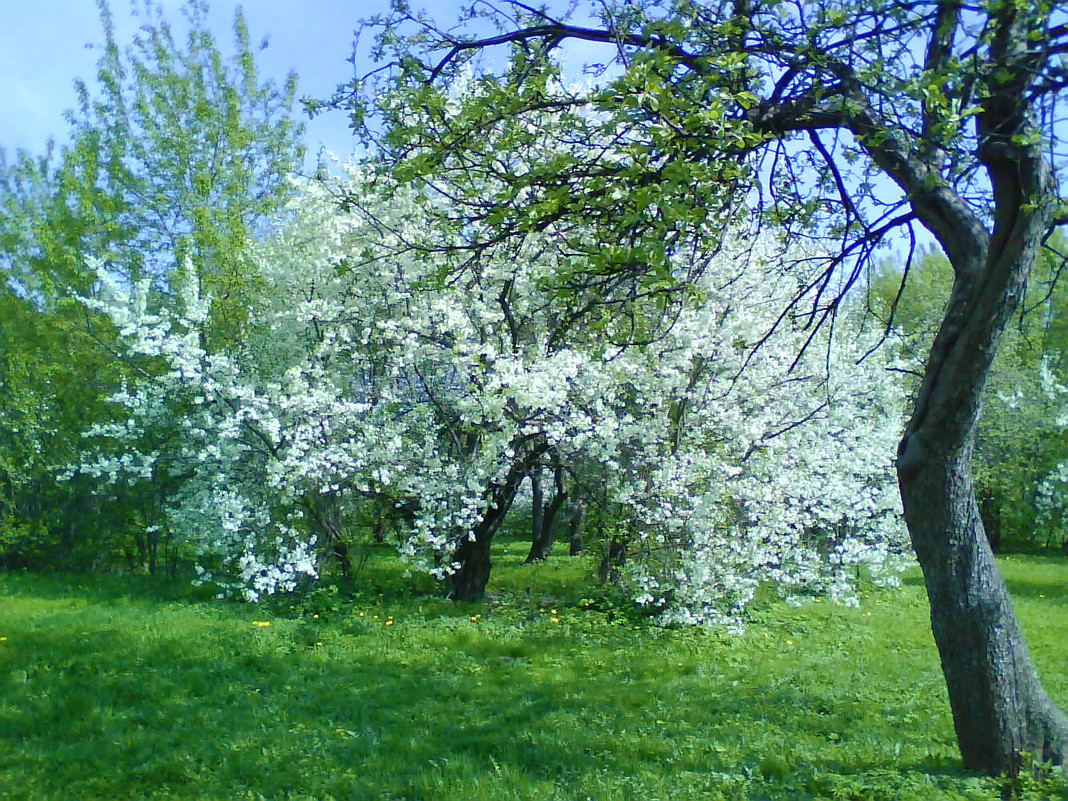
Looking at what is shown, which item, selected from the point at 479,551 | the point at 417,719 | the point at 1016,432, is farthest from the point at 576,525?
the point at 1016,432

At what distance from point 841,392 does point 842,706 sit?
212 inches

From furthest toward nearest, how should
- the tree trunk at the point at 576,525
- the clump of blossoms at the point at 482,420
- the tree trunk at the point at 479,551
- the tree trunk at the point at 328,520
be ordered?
the tree trunk at the point at 576,525 < the tree trunk at the point at 328,520 < the tree trunk at the point at 479,551 < the clump of blossoms at the point at 482,420

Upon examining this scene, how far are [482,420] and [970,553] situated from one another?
583 cm

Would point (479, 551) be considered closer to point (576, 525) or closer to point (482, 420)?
point (482, 420)

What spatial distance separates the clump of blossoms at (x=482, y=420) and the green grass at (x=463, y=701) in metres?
0.76

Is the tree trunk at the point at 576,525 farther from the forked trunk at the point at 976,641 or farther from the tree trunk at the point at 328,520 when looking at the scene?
the forked trunk at the point at 976,641

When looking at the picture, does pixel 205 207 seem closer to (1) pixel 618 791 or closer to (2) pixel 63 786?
(2) pixel 63 786

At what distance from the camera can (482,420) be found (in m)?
9.59

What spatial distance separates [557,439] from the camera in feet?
31.1

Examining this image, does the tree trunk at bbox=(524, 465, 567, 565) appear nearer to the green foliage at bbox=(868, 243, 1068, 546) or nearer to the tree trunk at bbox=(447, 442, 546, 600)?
the tree trunk at bbox=(447, 442, 546, 600)

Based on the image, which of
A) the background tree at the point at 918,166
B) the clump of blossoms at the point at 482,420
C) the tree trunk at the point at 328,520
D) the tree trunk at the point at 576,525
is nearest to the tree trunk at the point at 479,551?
the clump of blossoms at the point at 482,420

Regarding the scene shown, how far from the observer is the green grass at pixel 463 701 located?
16.6 ft

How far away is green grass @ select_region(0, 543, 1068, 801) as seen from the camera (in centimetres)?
507

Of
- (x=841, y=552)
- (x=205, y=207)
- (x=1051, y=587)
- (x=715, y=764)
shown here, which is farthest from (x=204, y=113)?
(x=1051, y=587)
